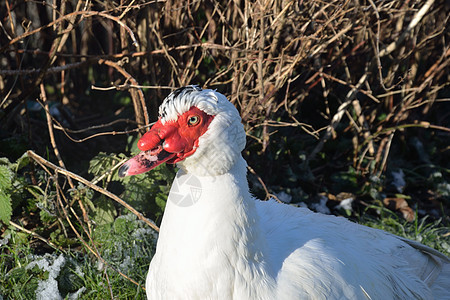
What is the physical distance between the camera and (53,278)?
2814 millimetres

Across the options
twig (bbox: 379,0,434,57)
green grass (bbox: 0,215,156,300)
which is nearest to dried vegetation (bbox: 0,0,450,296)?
twig (bbox: 379,0,434,57)

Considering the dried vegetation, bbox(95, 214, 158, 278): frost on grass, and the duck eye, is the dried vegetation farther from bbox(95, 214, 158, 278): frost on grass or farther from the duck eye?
the duck eye

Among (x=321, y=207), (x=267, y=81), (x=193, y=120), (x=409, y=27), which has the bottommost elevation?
(x=321, y=207)

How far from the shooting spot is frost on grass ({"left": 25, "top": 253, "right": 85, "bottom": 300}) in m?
2.77

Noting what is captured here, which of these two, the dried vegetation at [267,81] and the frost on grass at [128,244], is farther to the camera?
the dried vegetation at [267,81]

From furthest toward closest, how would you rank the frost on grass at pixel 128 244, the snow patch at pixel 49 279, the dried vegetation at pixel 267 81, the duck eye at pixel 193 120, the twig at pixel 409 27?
1. the twig at pixel 409 27
2. the dried vegetation at pixel 267 81
3. the frost on grass at pixel 128 244
4. the snow patch at pixel 49 279
5. the duck eye at pixel 193 120

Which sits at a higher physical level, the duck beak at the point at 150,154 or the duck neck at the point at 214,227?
the duck beak at the point at 150,154

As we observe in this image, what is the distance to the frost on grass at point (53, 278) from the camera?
2.77 meters

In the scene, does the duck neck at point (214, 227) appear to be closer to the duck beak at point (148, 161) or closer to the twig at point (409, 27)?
the duck beak at point (148, 161)

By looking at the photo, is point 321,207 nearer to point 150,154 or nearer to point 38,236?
point 38,236

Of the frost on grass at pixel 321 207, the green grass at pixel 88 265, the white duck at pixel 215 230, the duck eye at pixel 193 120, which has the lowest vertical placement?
the frost on grass at pixel 321 207

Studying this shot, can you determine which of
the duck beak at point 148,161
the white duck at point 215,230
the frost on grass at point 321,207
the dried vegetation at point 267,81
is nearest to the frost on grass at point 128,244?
the dried vegetation at point 267,81

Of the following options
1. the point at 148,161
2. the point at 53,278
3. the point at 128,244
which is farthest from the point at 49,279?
the point at 148,161

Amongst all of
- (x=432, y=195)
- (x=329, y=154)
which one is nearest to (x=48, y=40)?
(x=329, y=154)
